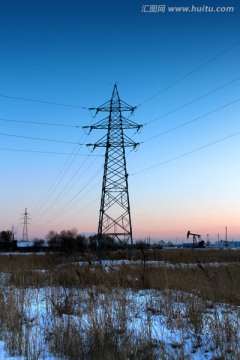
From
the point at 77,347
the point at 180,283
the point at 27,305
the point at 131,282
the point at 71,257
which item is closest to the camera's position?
the point at 77,347

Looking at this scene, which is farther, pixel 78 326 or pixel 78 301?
pixel 78 301

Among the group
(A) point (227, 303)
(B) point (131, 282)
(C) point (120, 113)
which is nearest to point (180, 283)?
(B) point (131, 282)

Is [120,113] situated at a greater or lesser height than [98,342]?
greater

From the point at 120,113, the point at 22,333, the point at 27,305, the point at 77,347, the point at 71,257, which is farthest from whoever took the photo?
the point at 120,113

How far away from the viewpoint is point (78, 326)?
19.8 feet

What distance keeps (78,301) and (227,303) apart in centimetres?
292

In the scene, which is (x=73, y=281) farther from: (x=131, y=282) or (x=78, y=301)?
(x=78, y=301)

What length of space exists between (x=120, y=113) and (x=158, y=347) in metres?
25.2

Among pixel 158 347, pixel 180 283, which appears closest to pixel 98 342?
pixel 158 347

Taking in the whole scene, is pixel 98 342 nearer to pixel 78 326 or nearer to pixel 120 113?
pixel 78 326

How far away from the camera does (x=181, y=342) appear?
5.55 meters

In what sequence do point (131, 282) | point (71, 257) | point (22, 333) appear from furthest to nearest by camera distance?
point (71, 257)
point (131, 282)
point (22, 333)

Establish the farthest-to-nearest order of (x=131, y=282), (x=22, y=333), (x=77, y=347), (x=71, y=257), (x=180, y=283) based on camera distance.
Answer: (x=71, y=257)
(x=131, y=282)
(x=180, y=283)
(x=22, y=333)
(x=77, y=347)

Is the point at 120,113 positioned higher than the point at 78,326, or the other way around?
the point at 120,113
